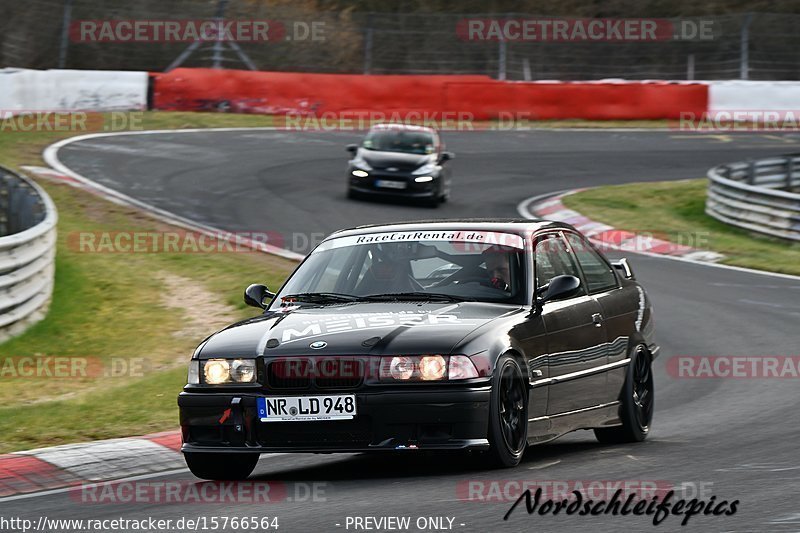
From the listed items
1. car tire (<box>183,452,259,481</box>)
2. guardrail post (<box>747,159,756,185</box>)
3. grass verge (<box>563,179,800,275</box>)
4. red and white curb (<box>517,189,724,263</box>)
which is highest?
car tire (<box>183,452,259,481</box>)

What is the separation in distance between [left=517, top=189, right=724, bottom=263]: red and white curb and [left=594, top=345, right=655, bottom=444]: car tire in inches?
448

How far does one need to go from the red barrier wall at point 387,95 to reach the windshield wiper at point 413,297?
27.1 meters

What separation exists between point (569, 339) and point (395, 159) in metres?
16.9

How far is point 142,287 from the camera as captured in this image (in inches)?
632

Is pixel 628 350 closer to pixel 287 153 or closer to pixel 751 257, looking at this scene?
pixel 751 257

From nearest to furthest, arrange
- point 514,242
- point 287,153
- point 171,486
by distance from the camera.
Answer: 1. point 171,486
2. point 514,242
3. point 287,153

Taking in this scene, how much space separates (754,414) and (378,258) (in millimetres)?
3249

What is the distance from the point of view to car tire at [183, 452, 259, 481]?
7.20 m

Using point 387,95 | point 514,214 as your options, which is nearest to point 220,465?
point 514,214

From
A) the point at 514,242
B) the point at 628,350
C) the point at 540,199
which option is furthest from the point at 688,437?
the point at 540,199

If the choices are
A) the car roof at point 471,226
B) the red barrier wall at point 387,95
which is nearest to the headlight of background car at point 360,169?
the red barrier wall at point 387,95

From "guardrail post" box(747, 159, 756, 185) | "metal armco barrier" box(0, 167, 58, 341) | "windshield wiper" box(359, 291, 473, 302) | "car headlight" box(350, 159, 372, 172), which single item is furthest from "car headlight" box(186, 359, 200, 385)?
"guardrail post" box(747, 159, 756, 185)

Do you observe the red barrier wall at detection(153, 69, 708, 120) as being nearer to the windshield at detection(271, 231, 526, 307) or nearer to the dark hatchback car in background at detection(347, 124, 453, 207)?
the dark hatchback car in background at detection(347, 124, 453, 207)

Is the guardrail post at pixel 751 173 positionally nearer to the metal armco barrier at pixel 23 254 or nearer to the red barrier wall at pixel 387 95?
the red barrier wall at pixel 387 95
